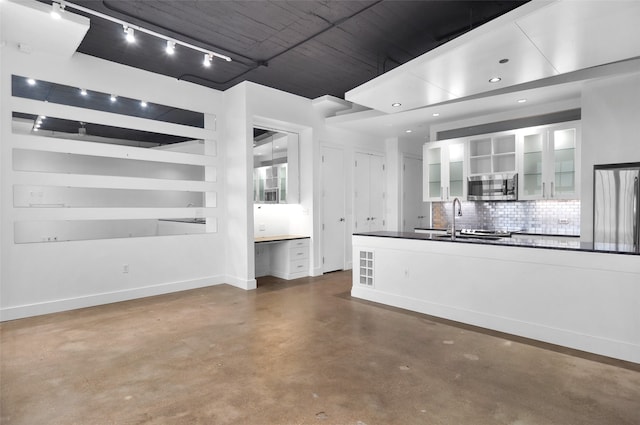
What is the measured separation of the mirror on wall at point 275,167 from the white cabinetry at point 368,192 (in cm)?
143

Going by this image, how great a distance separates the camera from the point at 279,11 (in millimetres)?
3701

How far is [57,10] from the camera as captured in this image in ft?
11.2

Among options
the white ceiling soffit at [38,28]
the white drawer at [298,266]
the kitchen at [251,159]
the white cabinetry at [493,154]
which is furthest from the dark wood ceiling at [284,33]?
the white drawer at [298,266]

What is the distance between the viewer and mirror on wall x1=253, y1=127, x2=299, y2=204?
6.21m

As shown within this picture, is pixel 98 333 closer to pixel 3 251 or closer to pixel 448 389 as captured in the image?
pixel 3 251

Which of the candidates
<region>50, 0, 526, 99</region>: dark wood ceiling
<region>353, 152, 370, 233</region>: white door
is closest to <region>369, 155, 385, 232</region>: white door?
<region>353, 152, 370, 233</region>: white door

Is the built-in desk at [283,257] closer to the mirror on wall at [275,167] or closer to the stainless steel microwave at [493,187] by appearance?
the mirror on wall at [275,167]

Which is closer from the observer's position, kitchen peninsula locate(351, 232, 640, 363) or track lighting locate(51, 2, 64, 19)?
kitchen peninsula locate(351, 232, 640, 363)

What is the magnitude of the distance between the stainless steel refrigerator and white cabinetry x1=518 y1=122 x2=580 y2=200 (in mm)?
584

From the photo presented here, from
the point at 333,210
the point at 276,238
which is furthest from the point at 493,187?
the point at 276,238

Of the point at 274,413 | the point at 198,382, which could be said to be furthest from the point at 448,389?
the point at 198,382

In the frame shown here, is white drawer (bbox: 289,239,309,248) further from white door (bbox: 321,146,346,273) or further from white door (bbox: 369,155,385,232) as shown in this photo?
white door (bbox: 369,155,385,232)

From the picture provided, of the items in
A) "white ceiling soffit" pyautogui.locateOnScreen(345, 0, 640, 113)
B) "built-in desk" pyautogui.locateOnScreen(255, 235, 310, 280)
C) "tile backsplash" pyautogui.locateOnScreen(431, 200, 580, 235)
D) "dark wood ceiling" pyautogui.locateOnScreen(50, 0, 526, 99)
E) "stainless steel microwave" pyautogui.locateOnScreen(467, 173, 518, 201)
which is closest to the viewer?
"white ceiling soffit" pyautogui.locateOnScreen(345, 0, 640, 113)

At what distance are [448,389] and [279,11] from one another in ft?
12.4
